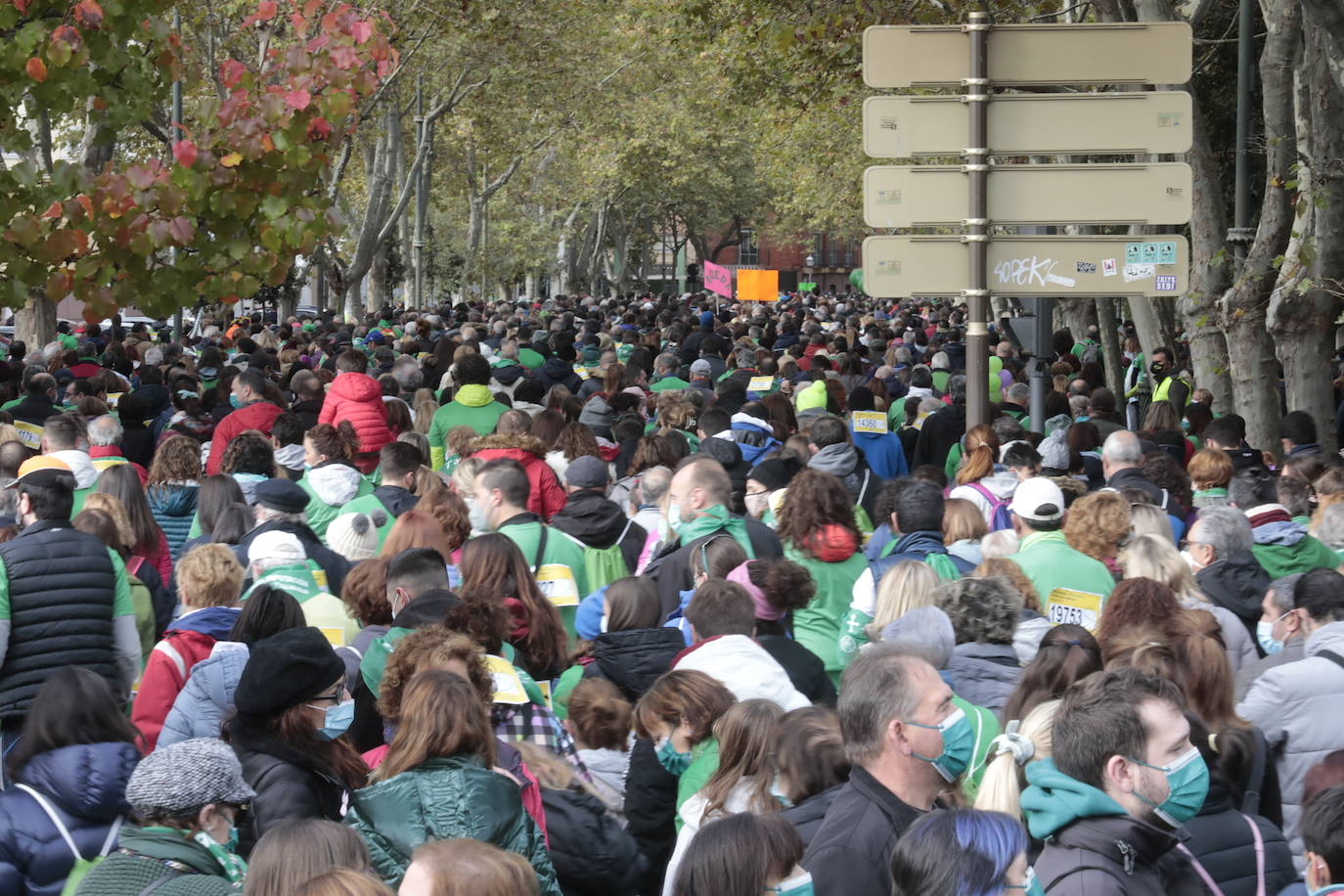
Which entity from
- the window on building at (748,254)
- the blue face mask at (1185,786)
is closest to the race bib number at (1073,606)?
the blue face mask at (1185,786)

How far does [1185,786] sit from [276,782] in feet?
7.68

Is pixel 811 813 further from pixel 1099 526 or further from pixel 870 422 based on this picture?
pixel 870 422

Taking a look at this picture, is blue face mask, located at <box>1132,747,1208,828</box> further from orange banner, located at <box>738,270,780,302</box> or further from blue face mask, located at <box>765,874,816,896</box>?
orange banner, located at <box>738,270,780,302</box>

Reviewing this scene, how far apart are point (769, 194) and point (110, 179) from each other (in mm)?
73752

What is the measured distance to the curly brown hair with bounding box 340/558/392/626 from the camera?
20.2 ft

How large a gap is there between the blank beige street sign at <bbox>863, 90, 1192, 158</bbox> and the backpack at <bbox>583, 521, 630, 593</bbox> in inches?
94.7

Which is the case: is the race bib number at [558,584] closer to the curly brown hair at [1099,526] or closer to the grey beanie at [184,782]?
the curly brown hair at [1099,526]

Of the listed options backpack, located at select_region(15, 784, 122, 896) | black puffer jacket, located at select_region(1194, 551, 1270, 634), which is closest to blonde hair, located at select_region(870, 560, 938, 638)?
black puffer jacket, located at select_region(1194, 551, 1270, 634)

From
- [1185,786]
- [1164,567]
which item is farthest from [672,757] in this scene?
[1164,567]

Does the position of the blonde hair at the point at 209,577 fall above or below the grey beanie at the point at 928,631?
above

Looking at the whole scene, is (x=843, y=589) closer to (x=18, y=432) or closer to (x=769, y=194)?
(x=18, y=432)

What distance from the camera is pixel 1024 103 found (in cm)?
859

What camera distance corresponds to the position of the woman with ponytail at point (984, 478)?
9391 mm

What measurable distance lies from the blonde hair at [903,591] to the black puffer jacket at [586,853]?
5.51 feet
